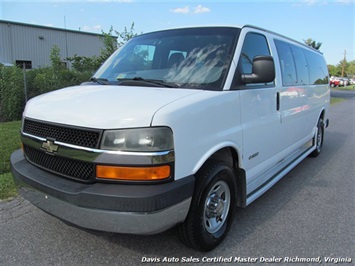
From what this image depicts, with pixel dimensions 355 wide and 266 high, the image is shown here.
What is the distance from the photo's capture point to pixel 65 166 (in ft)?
8.46

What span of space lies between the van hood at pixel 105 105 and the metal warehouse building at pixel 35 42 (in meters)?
26.2

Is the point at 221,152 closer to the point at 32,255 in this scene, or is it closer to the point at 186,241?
the point at 186,241

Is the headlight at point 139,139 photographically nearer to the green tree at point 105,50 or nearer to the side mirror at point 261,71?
the side mirror at point 261,71

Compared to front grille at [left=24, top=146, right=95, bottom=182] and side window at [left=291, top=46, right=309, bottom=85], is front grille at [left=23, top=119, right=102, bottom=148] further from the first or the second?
side window at [left=291, top=46, right=309, bottom=85]

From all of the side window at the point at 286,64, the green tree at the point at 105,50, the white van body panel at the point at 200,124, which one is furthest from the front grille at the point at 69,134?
the green tree at the point at 105,50

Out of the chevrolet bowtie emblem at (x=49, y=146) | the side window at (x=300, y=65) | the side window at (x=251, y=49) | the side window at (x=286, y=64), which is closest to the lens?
the chevrolet bowtie emblem at (x=49, y=146)

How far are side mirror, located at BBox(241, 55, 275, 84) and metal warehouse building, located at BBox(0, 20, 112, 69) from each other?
26.6 metres

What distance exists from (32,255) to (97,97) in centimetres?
151

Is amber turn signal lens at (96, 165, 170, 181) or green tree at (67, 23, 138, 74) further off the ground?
green tree at (67, 23, 138, 74)

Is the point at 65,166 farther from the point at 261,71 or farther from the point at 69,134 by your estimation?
the point at 261,71

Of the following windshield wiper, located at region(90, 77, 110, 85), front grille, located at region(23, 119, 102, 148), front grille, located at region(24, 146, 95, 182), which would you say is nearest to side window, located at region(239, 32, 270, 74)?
windshield wiper, located at region(90, 77, 110, 85)

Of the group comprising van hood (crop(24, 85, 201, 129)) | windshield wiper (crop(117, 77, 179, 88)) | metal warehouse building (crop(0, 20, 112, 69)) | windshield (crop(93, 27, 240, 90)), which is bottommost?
van hood (crop(24, 85, 201, 129))

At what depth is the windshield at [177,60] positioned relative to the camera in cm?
308

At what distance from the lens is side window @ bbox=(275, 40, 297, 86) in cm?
424
